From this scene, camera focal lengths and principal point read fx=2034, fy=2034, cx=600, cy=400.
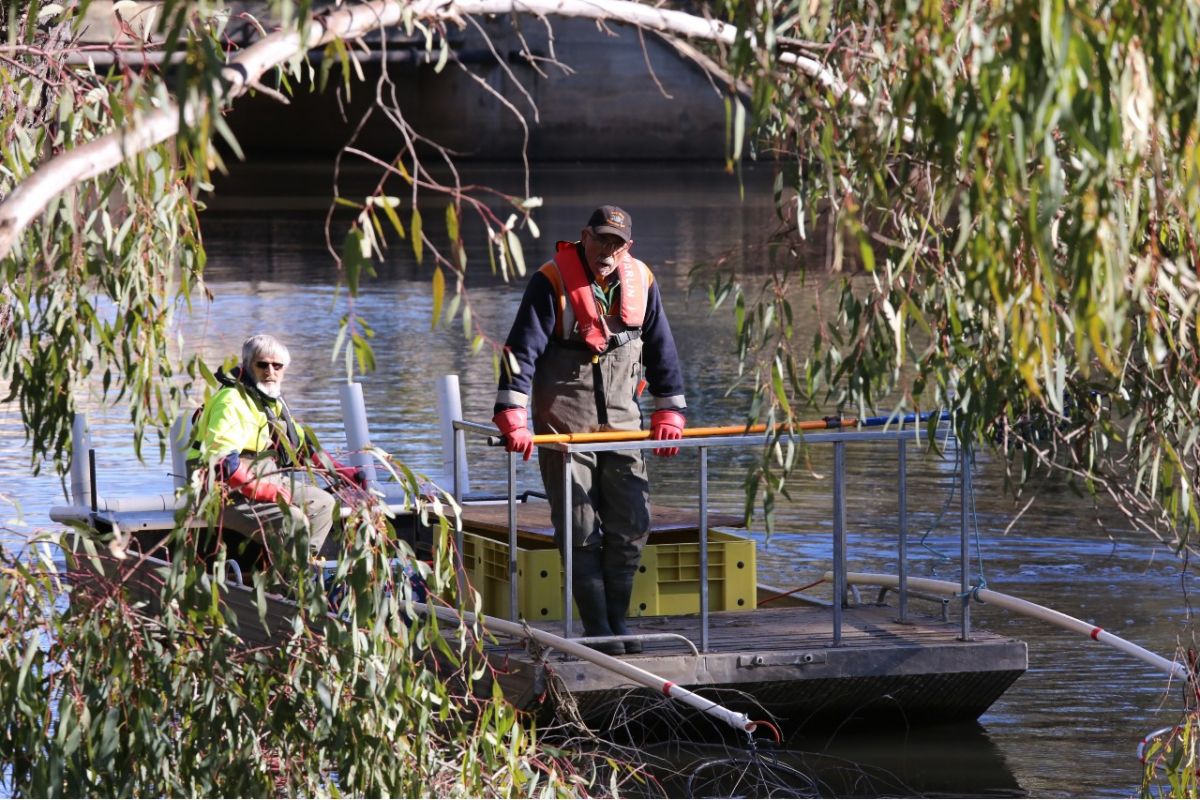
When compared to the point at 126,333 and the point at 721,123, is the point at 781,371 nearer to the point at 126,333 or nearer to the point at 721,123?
the point at 126,333

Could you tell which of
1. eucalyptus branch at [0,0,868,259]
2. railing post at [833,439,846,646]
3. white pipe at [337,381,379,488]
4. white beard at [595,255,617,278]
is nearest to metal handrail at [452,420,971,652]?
railing post at [833,439,846,646]

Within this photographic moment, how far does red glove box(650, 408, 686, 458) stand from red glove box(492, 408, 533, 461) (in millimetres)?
459

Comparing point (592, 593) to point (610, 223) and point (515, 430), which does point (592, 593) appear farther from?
point (610, 223)

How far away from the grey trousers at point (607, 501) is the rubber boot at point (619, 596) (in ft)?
0.08

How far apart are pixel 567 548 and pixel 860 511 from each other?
5.69m

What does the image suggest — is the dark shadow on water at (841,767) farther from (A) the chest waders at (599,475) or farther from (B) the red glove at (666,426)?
(B) the red glove at (666,426)

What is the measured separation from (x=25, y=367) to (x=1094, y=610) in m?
5.93

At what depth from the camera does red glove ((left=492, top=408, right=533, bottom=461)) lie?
745 centimetres

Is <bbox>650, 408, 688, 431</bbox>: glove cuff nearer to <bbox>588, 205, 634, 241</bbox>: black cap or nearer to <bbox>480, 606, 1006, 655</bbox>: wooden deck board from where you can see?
<bbox>588, 205, 634, 241</bbox>: black cap

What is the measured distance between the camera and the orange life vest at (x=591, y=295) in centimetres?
755

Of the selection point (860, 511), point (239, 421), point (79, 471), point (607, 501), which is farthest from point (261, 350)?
point (860, 511)

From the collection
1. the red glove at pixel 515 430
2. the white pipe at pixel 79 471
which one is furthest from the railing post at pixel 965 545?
the white pipe at pixel 79 471

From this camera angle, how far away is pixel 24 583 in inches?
209

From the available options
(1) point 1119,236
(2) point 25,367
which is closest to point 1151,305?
(1) point 1119,236
